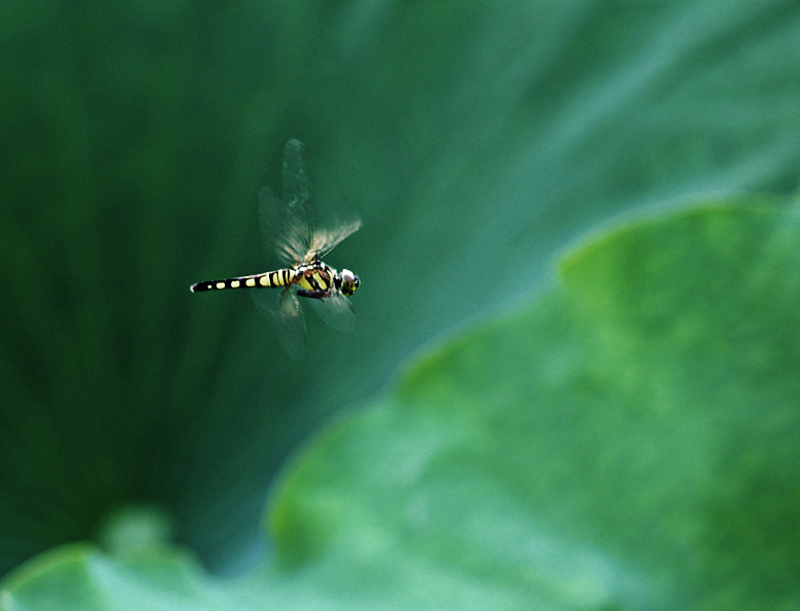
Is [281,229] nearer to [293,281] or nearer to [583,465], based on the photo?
[293,281]

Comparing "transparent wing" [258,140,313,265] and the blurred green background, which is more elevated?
the blurred green background

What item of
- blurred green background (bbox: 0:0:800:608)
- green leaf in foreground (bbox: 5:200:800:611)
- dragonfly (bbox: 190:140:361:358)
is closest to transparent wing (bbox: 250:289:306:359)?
dragonfly (bbox: 190:140:361:358)

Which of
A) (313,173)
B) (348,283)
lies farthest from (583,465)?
(313,173)

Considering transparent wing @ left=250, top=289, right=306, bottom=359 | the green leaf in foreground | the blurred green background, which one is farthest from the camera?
the blurred green background

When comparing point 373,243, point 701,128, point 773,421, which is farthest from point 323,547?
point 701,128

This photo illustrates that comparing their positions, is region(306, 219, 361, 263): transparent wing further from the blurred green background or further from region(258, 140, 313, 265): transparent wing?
the blurred green background

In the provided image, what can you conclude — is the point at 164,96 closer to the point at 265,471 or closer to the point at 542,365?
the point at 265,471
